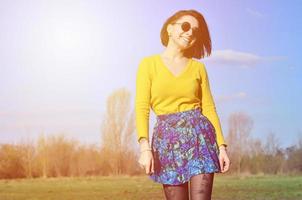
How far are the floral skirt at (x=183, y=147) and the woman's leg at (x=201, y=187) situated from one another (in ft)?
0.07

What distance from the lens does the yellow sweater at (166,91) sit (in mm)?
2438

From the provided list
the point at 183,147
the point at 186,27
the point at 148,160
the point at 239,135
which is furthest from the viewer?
the point at 239,135

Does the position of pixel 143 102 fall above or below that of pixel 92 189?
above

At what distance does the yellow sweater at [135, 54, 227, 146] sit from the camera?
8.00 feet

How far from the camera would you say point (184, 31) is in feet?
8.57

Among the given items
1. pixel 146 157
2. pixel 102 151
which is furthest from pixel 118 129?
pixel 146 157

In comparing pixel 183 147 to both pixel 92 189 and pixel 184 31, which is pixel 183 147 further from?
pixel 92 189

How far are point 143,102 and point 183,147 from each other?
0.26m

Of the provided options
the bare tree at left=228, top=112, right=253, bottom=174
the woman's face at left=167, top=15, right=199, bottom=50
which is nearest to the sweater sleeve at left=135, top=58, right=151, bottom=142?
the woman's face at left=167, top=15, right=199, bottom=50

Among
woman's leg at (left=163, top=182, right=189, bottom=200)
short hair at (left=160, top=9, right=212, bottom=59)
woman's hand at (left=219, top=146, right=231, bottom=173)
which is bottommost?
woman's leg at (left=163, top=182, right=189, bottom=200)

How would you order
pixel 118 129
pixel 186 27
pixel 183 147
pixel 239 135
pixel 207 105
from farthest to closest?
pixel 239 135 < pixel 118 129 < pixel 186 27 < pixel 207 105 < pixel 183 147

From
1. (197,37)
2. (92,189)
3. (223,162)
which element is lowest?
(92,189)

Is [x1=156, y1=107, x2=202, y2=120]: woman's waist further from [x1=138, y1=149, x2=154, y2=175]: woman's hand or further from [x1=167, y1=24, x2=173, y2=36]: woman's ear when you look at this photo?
[x1=167, y1=24, x2=173, y2=36]: woman's ear

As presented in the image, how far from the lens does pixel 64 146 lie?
3.86 metres
